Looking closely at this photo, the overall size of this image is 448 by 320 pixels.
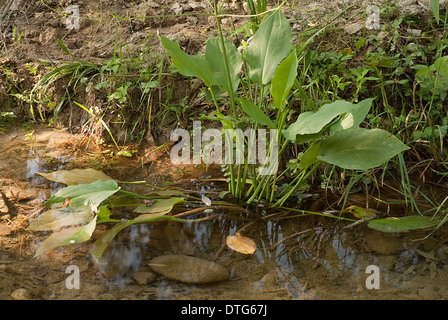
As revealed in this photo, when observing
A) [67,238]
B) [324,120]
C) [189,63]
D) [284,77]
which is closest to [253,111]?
[284,77]

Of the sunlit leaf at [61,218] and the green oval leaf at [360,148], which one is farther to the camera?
the sunlit leaf at [61,218]

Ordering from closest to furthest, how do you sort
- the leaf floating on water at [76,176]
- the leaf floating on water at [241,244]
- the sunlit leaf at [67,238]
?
the sunlit leaf at [67,238] → the leaf floating on water at [241,244] → the leaf floating on water at [76,176]

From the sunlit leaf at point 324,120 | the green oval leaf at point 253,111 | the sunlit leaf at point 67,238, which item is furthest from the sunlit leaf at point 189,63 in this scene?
the sunlit leaf at point 67,238

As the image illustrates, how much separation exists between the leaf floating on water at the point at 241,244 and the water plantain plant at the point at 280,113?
0.64 ft

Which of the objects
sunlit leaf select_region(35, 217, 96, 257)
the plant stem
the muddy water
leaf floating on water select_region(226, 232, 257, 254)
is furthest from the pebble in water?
the plant stem

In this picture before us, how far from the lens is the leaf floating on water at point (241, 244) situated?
161 centimetres

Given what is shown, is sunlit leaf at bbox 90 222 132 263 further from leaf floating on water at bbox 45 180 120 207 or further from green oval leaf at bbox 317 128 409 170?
green oval leaf at bbox 317 128 409 170

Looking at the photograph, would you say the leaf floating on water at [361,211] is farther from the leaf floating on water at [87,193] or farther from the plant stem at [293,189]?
the leaf floating on water at [87,193]

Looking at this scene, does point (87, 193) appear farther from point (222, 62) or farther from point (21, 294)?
point (222, 62)

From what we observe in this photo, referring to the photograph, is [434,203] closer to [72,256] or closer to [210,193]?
[210,193]

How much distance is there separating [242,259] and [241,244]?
0.26 feet

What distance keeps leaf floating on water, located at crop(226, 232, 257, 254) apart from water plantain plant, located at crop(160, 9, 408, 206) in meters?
0.20

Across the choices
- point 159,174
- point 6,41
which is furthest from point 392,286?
point 6,41

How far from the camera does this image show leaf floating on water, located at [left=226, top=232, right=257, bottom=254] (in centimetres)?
161
